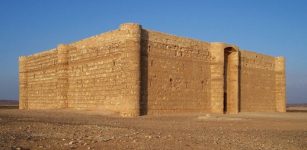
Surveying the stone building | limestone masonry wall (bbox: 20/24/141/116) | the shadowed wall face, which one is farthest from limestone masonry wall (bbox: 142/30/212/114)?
the shadowed wall face

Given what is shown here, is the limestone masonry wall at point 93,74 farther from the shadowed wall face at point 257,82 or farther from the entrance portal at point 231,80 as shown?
the shadowed wall face at point 257,82

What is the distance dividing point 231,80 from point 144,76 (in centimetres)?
818

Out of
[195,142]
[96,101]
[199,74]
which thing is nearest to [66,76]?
[96,101]

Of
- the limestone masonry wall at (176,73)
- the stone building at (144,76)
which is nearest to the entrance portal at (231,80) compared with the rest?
the stone building at (144,76)

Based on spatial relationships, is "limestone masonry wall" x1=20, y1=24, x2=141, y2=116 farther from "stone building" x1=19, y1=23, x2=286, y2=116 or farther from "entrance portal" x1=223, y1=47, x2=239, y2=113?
"entrance portal" x1=223, y1=47, x2=239, y2=113

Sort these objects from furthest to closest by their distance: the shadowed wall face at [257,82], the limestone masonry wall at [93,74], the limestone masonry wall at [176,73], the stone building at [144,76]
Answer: the shadowed wall face at [257,82]
the limestone masonry wall at [176,73]
the stone building at [144,76]
the limestone masonry wall at [93,74]

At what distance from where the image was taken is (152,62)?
19.3 meters

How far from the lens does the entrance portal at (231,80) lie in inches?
951

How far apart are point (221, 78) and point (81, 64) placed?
8.96 metres

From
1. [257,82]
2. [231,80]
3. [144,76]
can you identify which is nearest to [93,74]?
[144,76]

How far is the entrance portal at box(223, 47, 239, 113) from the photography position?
24156 mm

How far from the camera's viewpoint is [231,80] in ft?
80.1

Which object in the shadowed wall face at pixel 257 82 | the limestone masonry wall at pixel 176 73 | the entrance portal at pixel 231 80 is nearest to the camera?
the limestone masonry wall at pixel 176 73

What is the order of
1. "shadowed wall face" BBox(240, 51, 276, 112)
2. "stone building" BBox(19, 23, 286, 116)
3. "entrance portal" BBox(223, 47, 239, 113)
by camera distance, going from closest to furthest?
"stone building" BBox(19, 23, 286, 116) < "entrance portal" BBox(223, 47, 239, 113) < "shadowed wall face" BBox(240, 51, 276, 112)
